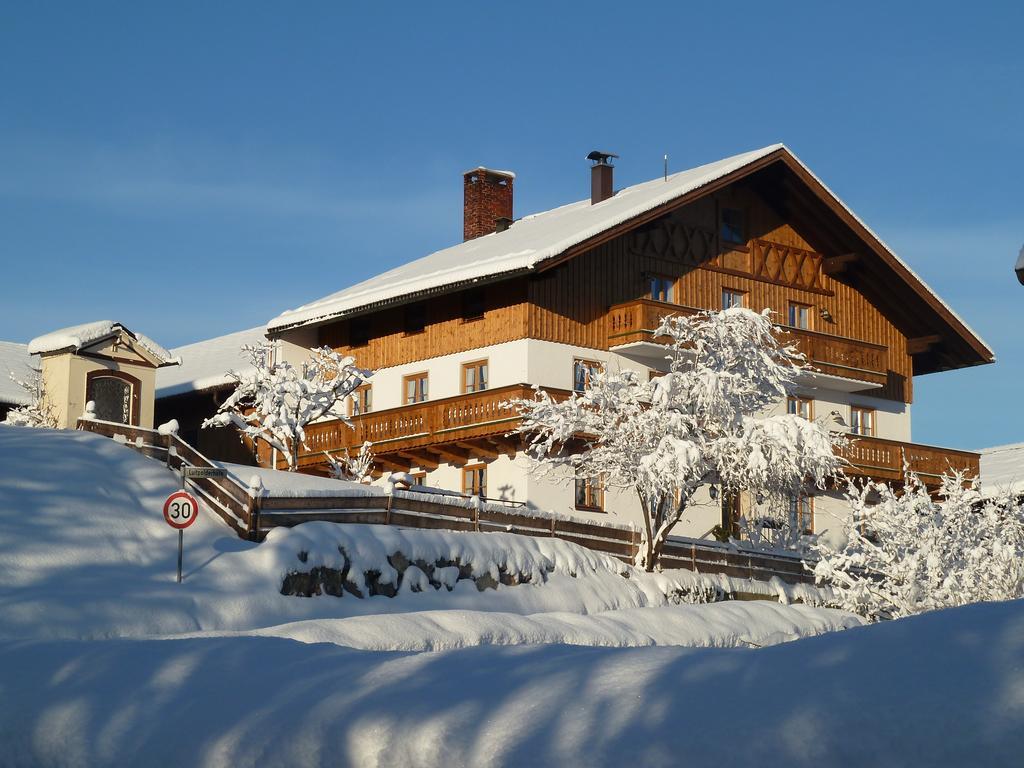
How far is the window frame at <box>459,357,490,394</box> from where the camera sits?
134 feet

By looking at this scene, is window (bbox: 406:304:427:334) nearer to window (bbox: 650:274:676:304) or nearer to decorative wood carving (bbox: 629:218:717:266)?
decorative wood carving (bbox: 629:218:717:266)

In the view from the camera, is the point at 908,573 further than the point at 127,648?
Yes

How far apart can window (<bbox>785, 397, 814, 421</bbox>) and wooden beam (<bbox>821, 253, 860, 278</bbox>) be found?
4.38 m

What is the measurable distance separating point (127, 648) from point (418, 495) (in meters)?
18.6

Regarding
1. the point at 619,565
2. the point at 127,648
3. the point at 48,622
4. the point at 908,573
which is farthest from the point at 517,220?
the point at 127,648

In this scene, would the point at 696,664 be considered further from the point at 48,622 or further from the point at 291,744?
the point at 48,622

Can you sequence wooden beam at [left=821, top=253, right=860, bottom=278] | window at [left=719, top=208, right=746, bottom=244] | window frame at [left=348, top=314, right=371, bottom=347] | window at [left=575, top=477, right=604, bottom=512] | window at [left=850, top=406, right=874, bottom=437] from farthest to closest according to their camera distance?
window at [left=850, top=406, right=874, bottom=437] < wooden beam at [left=821, top=253, right=860, bottom=278] < window frame at [left=348, top=314, right=371, bottom=347] < window at [left=719, top=208, right=746, bottom=244] < window at [left=575, top=477, right=604, bottom=512]

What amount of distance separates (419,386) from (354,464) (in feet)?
15.6

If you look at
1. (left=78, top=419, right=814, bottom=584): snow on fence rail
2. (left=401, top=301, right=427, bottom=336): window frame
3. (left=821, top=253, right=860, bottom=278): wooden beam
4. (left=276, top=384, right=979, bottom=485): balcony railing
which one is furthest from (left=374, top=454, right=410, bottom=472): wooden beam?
(left=821, top=253, right=860, bottom=278): wooden beam

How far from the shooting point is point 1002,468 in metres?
57.9

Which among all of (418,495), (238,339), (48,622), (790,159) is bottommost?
(48,622)

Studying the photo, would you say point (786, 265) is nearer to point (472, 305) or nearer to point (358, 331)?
point (472, 305)

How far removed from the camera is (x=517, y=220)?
50406mm

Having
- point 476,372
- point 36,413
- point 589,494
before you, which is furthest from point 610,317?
point 36,413
